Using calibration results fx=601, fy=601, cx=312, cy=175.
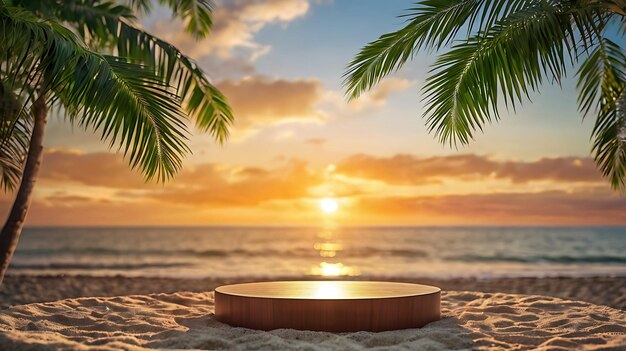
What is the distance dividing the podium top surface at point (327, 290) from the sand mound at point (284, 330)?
0.34 meters

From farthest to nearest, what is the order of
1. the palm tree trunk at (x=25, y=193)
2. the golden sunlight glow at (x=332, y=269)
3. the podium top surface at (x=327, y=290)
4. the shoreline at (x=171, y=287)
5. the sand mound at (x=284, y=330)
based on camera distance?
1. the golden sunlight glow at (x=332, y=269)
2. the shoreline at (x=171, y=287)
3. the palm tree trunk at (x=25, y=193)
4. the podium top surface at (x=327, y=290)
5. the sand mound at (x=284, y=330)

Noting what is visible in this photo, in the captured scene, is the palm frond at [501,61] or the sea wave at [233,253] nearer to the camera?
the palm frond at [501,61]

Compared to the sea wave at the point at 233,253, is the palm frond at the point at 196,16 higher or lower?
higher

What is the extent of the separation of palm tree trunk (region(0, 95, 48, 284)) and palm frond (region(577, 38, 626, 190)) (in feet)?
19.0

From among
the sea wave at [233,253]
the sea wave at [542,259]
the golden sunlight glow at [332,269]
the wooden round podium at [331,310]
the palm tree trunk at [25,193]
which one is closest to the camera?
the wooden round podium at [331,310]

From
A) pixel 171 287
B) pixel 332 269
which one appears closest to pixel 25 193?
pixel 171 287

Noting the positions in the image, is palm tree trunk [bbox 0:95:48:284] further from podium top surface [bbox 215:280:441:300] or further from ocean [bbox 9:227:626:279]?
ocean [bbox 9:227:626:279]

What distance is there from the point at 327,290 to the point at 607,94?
11.7ft

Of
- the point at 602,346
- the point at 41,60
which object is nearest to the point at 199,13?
the point at 41,60

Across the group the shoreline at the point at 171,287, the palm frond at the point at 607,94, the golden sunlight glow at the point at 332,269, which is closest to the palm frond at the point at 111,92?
the palm frond at the point at 607,94

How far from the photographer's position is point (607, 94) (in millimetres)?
6289

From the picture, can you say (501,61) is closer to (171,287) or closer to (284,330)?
(284,330)

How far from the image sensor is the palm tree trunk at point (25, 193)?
6.48 meters

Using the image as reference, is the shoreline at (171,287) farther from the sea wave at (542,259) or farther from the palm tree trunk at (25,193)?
the sea wave at (542,259)
